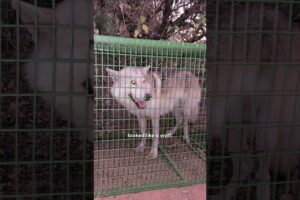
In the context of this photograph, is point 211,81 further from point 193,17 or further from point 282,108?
point 193,17

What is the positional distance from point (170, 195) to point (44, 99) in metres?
2.44

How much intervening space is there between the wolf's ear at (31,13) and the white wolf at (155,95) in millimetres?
2228

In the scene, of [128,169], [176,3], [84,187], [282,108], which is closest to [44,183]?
[84,187]

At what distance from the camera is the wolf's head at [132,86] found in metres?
3.37

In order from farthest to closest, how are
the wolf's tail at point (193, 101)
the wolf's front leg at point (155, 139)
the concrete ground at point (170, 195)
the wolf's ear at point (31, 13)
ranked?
the wolf's front leg at point (155, 139) → the wolf's tail at point (193, 101) → the concrete ground at point (170, 195) → the wolf's ear at point (31, 13)

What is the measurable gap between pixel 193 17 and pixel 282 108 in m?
3.47

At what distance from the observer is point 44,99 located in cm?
103

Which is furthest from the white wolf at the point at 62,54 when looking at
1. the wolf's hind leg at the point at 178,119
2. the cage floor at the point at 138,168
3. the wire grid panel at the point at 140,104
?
the wolf's hind leg at the point at 178,119

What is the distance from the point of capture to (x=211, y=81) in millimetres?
1103

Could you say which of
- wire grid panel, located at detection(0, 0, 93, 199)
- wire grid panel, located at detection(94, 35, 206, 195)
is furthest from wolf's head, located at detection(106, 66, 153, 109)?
wire grid panel, located at detection(0, 0, 93, 199)

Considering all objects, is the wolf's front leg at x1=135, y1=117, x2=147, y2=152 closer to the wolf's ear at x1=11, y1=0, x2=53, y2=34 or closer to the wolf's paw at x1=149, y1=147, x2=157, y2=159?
the wolf's paw at x1=149, y1=147, x2=157, y2=159

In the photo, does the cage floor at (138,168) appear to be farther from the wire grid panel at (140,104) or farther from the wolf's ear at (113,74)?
the wolf's ear at (113,74)

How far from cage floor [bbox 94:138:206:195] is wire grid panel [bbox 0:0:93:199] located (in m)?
2.23

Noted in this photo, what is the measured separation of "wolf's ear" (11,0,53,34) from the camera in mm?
974
